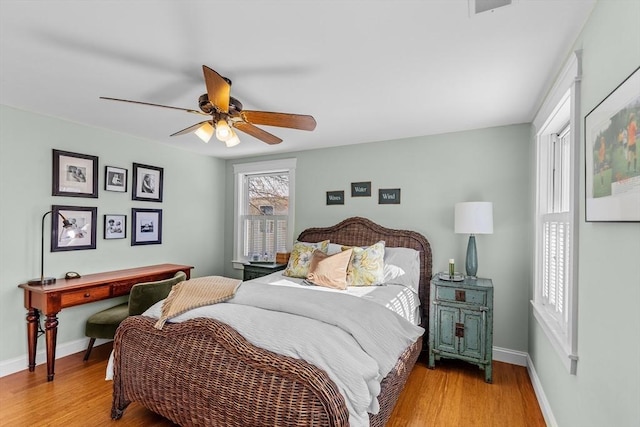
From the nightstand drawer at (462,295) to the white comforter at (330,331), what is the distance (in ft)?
2.43

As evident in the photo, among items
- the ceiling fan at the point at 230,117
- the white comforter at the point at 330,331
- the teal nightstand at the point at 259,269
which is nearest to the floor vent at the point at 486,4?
the ceiling fan at the point at 230,117

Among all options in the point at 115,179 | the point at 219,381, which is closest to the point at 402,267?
the point at 219,381

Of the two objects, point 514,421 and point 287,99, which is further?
point 287,99

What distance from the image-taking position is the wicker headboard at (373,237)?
347 centimetres

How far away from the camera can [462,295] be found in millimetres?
2963

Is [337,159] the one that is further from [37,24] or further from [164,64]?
[37,24]

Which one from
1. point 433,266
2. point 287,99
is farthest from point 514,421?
point 287,99

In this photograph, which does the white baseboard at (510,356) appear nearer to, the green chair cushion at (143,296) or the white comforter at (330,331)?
the white comforter at (330,331)

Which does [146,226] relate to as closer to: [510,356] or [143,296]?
[143,296]

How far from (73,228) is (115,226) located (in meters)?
0.42

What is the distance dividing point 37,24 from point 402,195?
3.29 meters

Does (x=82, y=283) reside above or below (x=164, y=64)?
below

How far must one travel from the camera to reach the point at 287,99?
2.60 m

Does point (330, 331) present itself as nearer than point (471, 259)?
Yes
